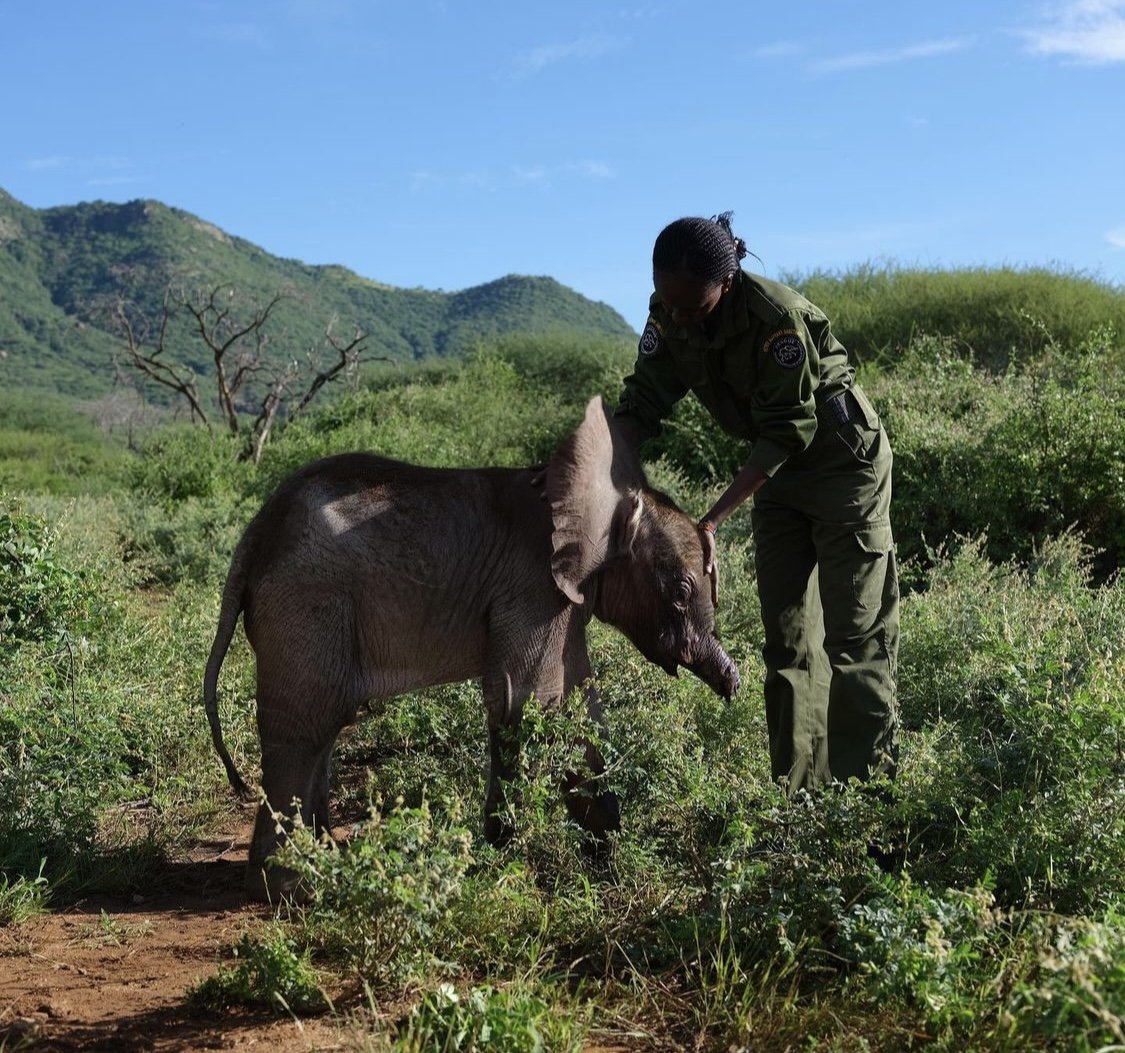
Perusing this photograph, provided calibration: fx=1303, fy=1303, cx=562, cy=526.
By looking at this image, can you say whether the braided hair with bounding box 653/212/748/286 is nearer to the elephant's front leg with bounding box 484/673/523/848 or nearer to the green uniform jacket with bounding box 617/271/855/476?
the green uniform jacket with bounding box 617/271/855/476

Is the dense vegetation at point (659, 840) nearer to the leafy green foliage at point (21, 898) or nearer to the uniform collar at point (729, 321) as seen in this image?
the leafy green foliage at point (21, 898)

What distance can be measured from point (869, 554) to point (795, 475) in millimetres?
390

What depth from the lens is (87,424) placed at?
4734 cm

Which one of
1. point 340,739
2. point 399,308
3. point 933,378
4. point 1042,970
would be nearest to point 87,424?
point 399,308

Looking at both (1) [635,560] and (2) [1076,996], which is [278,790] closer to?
(1) [635,560]

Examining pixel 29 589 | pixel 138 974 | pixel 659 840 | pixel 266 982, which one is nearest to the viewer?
pixel 266 982

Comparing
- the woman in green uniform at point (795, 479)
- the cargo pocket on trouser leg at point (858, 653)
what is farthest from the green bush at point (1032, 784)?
the woman in green uniform at point (795, 479)

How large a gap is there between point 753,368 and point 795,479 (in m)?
0.44

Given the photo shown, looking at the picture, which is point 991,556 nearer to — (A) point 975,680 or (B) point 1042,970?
(A) point 975,680

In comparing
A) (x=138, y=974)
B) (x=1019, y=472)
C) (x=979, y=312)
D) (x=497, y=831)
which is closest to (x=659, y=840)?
(x=497, y=831)

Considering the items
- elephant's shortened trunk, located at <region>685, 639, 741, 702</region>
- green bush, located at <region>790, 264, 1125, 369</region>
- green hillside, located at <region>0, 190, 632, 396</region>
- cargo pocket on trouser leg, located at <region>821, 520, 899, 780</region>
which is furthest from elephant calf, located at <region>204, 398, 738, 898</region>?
green hillside, located at <region>0, 190, 632, 396</region>

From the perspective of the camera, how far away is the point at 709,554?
4.73 metres

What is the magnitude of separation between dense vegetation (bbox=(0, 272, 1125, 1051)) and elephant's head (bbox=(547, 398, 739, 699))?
31cm

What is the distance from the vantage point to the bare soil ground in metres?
3.20
